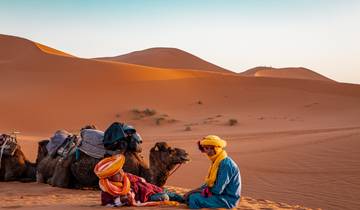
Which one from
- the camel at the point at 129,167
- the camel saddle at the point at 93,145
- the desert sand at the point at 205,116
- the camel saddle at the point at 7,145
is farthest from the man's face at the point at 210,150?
the camel saddle at the point at 7,145

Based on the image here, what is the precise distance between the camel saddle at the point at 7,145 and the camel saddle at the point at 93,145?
1.96 meters

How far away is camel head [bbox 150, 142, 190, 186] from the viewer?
8.23 meters

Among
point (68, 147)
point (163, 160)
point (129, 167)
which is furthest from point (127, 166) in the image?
point (68, 147)

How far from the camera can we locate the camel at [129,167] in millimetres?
8273

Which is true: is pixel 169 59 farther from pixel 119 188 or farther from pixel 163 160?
pixel 119 188

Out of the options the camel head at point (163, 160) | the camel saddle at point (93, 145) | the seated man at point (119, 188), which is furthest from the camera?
the camel saddle at point (93, 145)

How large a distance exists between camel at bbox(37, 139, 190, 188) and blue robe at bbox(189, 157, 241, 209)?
136 centimetres

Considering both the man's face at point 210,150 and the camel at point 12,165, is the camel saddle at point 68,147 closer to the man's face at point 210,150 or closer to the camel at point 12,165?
the camel at point 12,165

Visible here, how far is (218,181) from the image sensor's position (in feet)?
21.9

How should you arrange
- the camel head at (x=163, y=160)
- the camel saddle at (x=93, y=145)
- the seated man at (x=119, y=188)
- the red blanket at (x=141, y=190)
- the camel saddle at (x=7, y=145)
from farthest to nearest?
1. the camel saddle at (x=7, y=145)
2. the camel saddle at (x=93, y=145)
3. the camel head at (x=163, y=160)
4. the red blanket at (x=141, y=190)
5. the seated man at (x=119, y=188)

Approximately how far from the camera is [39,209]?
691cm

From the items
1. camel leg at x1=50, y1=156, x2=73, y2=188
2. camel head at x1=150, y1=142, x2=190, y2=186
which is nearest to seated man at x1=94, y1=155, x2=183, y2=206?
camel head at x1=150, y1=142, x2=190, y2=186

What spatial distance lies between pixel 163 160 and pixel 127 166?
2.11 feet

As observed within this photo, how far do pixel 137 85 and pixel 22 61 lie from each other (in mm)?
11929
